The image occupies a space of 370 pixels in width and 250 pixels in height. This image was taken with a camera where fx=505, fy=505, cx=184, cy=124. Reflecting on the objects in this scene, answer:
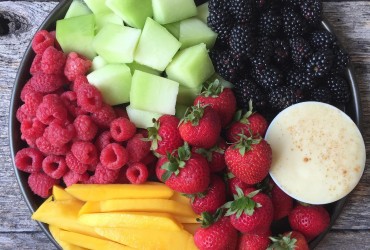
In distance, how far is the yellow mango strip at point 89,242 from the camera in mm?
1311

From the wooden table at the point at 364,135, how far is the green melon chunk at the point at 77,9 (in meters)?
0.11

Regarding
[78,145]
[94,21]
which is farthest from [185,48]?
[78,145]

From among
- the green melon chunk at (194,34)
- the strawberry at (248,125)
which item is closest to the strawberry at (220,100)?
the strawberry at (248,125)

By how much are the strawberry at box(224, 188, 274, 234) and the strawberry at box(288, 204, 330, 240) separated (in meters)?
0.12

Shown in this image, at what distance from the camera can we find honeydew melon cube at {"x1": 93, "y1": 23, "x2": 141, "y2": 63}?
1.32m

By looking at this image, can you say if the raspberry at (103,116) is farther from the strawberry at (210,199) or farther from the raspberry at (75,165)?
the strawberry at (210,199)

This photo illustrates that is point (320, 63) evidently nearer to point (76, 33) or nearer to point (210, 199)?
point (210, 199)

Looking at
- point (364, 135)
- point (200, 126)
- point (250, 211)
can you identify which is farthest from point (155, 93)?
point (364, 135)

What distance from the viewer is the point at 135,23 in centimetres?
136

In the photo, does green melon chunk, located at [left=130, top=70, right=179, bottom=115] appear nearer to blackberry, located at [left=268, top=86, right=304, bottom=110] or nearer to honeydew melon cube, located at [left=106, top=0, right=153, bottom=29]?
honeydew melon cube, located at [left=106, top=0, right=153, bottom=29]

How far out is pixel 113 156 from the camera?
4.25 feet

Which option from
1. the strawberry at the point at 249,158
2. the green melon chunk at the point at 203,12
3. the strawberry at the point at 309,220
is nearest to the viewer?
the strawberry at the point at 249,158

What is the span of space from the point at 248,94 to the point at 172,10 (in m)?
0.30

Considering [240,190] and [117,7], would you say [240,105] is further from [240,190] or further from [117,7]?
[117,7]
